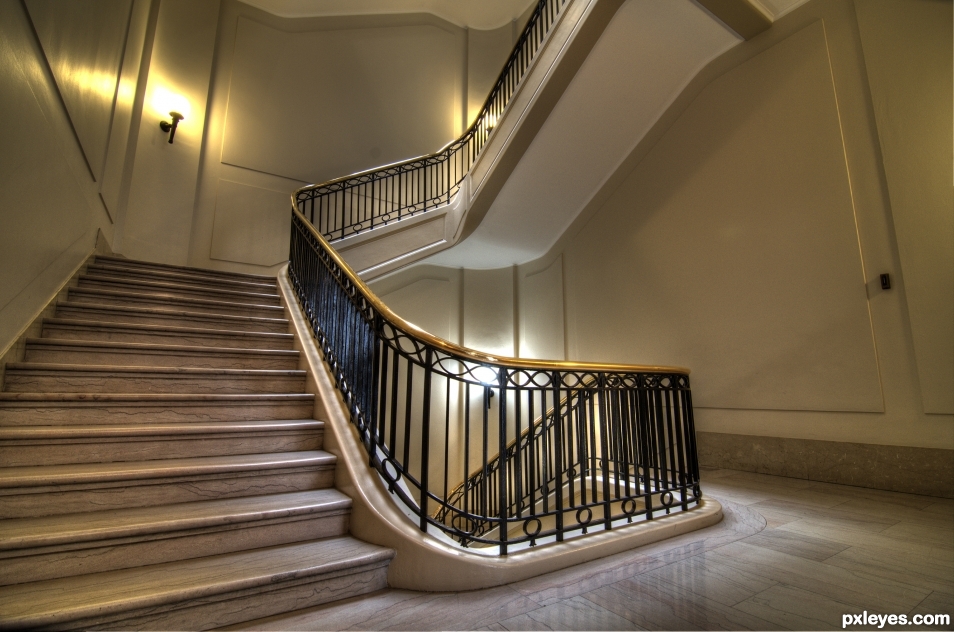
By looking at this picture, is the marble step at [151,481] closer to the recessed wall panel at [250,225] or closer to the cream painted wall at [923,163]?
the cream painted wall at [923,163]

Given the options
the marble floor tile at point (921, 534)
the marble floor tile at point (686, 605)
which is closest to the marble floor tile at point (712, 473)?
the marble floor tile at point (921, 534)

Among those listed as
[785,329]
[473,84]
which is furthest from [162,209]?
[785,329]

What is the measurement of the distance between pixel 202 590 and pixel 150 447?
97 centimetres

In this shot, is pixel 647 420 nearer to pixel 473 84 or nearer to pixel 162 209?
pixel 162 209

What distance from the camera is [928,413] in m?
3.17

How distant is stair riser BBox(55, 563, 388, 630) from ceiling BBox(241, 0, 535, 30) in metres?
8.19

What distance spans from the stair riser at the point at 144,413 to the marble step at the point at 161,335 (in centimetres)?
75

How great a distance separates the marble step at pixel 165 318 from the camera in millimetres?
3014

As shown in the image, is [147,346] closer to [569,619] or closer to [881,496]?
[569,619]

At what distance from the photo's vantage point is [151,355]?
283 centimetres

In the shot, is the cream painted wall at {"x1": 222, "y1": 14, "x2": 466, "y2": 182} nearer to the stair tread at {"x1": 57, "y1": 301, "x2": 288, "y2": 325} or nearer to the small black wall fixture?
the small black wall fixture

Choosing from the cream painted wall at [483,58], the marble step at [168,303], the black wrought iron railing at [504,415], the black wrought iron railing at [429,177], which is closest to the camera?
the black wrought iron railing at [504,415]

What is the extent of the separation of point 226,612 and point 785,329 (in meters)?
4.43

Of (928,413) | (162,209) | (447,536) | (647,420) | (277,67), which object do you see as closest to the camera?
(447,536)
